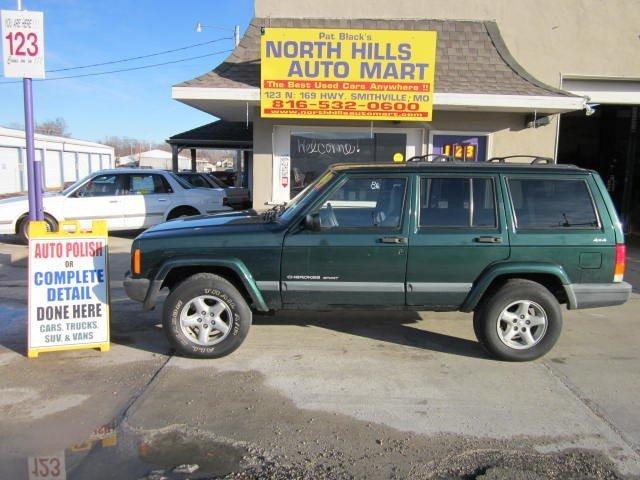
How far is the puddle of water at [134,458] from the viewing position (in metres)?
3.02

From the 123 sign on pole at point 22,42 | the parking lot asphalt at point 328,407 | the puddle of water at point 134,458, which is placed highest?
the 123 sign on pole at point 22,42

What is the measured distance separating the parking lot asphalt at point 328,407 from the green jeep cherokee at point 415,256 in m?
0.44

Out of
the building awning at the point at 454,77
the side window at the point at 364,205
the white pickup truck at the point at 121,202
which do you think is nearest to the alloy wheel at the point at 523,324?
the side window at the point at 364,205

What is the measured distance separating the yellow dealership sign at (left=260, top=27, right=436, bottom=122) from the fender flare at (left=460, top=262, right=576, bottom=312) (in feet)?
17.7

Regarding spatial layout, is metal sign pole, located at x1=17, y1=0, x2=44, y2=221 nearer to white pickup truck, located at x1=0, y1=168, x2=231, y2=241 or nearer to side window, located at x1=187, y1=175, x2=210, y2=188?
white pickup truck, located at x1=0, y1=168, x2=231, y2=241

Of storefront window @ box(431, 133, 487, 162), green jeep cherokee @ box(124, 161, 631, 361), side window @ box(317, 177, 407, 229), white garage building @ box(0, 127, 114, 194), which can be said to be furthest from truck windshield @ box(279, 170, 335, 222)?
white garage building @ box(0, 127, 114, 194)

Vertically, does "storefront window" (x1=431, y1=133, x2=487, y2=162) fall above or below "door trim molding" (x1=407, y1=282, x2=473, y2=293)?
above

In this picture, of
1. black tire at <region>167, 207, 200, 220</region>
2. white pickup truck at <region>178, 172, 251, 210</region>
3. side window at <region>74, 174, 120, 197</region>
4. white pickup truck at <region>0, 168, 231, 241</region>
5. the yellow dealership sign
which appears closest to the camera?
the yellow dealership sign

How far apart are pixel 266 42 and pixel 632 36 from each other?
305 inches

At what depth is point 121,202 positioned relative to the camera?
37.8ft

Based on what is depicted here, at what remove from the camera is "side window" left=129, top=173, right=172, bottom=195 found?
461 inches

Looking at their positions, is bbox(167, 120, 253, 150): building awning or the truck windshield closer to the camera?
the truck windshield

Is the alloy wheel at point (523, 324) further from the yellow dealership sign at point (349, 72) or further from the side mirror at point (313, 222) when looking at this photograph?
the yellow dealership sign at point (349, 72)

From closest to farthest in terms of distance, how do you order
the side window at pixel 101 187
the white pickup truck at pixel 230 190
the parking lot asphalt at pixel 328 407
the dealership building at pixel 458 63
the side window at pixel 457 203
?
the parking lot asphalt at pixel 328 407 → the side window at pixel 457 203 → the dealership building at pixel 458 63 → the side window at pixel 101 187 → the white pickup truck at pixel 230 190
